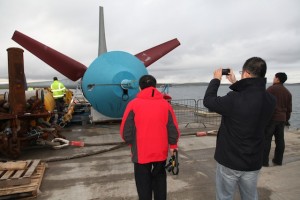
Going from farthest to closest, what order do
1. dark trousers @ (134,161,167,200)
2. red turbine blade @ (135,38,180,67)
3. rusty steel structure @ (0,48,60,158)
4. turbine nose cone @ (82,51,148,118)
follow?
red turbine blade @ (135,38,180,67)
turbine nose cone @ (82,51,148,118)
rusty steel structure @ (0,48,60,158)
dark trousers @ (134,161,167,200)

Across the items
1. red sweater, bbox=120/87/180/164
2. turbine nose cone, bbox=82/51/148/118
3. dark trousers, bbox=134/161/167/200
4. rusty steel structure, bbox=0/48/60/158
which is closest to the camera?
red sweater, bbox=120/87/180/164

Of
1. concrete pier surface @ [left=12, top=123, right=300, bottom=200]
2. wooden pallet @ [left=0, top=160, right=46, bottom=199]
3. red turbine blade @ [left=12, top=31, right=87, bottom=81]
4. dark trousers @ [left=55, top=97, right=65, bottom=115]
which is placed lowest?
concrete pier surface @ [left=12, top=123, right=300, bottom=200]

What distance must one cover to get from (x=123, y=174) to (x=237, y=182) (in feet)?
8.34

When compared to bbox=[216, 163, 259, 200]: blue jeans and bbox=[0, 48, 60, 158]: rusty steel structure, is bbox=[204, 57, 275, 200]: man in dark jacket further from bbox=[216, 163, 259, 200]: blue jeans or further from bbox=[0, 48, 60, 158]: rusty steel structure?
bbox=[0, 48, 60, 158]: rusty steel structure

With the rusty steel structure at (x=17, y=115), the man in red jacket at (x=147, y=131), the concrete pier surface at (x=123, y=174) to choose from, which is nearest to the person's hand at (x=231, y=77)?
the man in red jacket at (x=147, y=131)

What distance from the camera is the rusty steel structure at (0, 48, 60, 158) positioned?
5434mm

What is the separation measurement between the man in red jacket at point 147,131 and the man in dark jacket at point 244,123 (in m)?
0.60

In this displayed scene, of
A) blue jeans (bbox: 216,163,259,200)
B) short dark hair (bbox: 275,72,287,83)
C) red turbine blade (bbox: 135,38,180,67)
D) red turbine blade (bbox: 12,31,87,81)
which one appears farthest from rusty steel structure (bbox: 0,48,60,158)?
short dark hair (bbox: 275,72,287,83)

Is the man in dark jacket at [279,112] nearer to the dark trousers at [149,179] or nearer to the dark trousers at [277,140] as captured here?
the dark trousers at [277,140]

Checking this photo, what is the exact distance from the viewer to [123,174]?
4.59m

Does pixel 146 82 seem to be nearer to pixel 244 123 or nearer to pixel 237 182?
pixel 244 123

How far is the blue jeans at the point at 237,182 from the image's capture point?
2407mm

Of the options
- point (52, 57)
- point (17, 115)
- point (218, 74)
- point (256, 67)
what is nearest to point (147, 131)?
point (218, 74)

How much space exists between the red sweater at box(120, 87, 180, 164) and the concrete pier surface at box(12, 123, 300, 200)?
1182 mm
